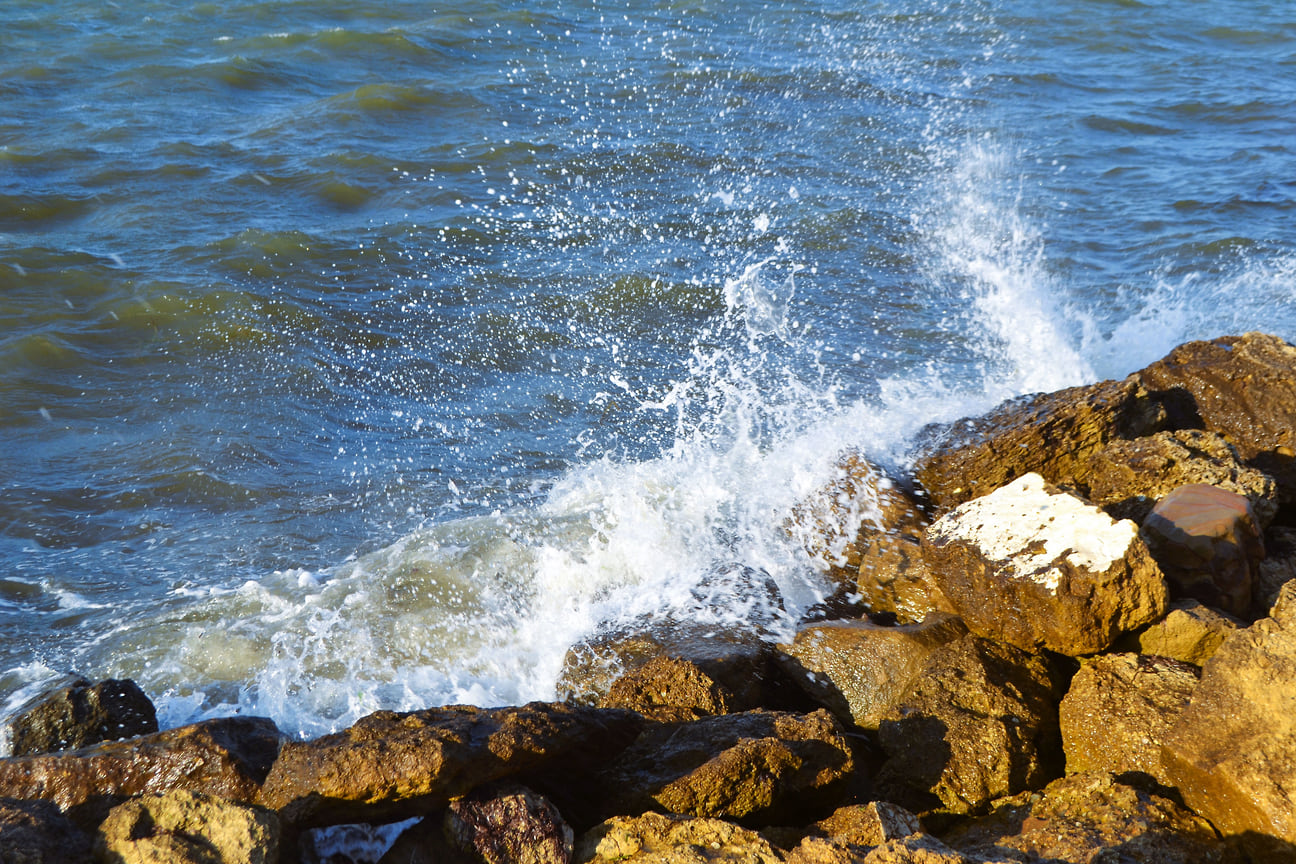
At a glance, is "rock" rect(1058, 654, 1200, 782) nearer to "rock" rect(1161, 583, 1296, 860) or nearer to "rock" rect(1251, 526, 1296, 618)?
"rock" rect(1161, 583, 1296, 860)

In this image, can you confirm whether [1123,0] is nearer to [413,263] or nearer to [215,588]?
[413,263]

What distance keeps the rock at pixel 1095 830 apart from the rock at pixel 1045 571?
620mm

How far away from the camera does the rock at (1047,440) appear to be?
4676mm

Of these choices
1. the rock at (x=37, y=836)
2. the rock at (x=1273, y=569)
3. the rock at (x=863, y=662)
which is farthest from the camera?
the rock at (x=1273, y=569)

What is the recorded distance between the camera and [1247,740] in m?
2.89

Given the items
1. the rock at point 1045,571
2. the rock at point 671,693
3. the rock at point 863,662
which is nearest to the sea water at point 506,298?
the rock at point 863,662

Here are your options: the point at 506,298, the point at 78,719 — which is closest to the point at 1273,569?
the point at 78,719

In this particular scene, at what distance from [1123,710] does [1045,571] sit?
0.54 metres

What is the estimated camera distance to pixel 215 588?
496 cm

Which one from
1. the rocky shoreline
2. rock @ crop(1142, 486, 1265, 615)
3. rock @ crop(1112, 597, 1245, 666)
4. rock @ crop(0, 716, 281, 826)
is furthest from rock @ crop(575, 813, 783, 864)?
rock @ crop(1142, 486, 1265, 615)

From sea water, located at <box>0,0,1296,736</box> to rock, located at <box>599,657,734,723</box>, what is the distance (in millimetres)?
732

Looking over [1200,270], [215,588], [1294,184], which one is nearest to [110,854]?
[215,588]

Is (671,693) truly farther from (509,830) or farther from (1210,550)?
(1210,550)

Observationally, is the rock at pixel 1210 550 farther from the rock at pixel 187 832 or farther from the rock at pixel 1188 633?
the rock at pixel 187 832
